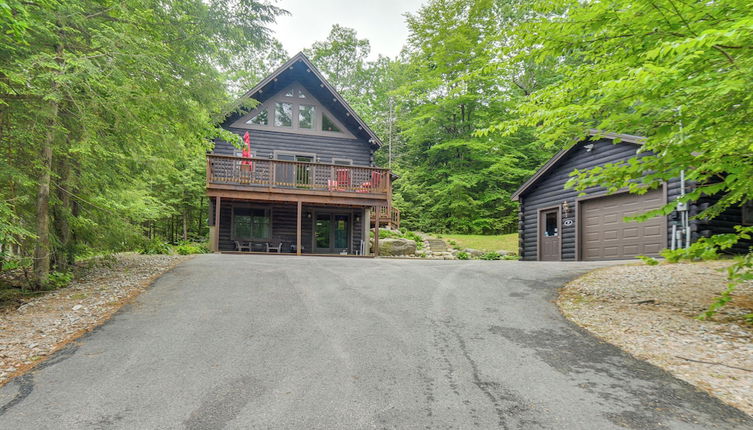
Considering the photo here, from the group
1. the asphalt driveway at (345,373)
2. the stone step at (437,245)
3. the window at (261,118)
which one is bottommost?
the asphalt driveway at (345,373)

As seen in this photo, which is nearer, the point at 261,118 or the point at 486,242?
the point at 261,118

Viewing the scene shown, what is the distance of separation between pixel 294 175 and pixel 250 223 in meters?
3.88

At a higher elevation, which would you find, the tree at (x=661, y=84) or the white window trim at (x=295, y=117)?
the white window trim at (x=295, y=117)

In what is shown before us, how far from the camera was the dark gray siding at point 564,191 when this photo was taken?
12824mm

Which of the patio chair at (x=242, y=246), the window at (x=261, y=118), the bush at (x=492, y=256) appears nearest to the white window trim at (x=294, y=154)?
the window at (x=261, y=118)

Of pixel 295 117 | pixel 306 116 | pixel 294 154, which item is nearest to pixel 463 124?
pixel 306 116

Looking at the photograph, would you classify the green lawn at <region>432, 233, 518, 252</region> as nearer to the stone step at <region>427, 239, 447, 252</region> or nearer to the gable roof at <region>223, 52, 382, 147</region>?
the stone step at <region>427, 239, 447, 252</region>

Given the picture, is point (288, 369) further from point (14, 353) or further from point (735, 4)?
point (735, 4)

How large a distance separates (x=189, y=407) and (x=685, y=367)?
4.67 metres

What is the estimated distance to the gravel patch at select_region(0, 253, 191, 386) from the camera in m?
4.15

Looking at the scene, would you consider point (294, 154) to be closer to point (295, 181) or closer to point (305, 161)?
point (305, 161)

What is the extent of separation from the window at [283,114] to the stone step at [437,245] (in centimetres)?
955

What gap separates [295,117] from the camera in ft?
57.3

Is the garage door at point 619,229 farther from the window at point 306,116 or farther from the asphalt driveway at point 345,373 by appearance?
the window at point 306,116
